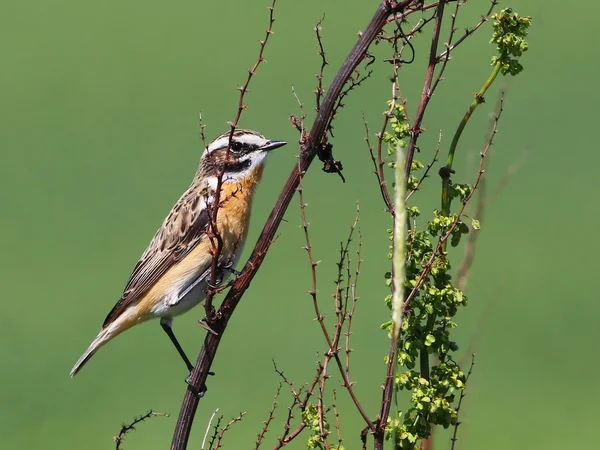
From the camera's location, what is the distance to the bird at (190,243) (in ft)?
18.5

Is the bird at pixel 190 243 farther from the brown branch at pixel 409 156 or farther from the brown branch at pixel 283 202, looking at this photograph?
the brown branch at pixel 409 156

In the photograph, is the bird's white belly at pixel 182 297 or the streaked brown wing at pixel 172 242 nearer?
the bird's white belly at pixel 182 297

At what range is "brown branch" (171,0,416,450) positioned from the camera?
10.2 ft

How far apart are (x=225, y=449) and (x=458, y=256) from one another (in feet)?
11.8

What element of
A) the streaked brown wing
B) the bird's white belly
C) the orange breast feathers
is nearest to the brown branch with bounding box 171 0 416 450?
the orange breast feathers

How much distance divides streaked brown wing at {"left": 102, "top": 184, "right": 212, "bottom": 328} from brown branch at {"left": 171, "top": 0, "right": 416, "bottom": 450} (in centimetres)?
246

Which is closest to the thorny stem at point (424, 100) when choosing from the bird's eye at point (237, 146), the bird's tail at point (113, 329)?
the bird's eye at point (237, 146)

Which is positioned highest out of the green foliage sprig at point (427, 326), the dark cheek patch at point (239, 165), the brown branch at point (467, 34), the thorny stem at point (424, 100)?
the dark cheek patch at point (239, 165)

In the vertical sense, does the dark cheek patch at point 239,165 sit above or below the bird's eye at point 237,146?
below

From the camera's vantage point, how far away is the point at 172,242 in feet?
19.9

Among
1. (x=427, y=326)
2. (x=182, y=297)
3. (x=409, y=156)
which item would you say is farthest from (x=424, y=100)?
(x=182, y=297)

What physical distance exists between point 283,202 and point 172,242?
293cm

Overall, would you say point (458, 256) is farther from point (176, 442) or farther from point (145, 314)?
point (176, 442)

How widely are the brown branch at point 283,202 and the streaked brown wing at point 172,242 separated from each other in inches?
97.0
